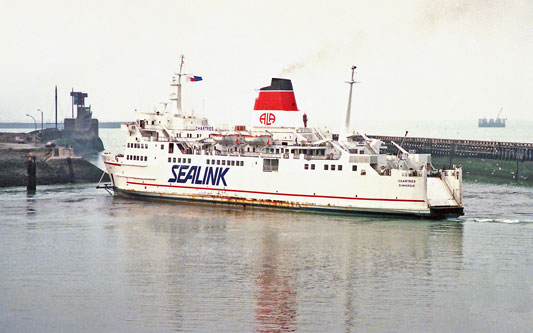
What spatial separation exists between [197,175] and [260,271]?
60.6 ft

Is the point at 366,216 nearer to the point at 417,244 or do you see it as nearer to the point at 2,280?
the point at 417,244

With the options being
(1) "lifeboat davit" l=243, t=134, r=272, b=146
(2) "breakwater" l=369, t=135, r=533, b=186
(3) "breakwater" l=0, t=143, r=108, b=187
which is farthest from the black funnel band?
(2) "breakwater" l=369, t=135, r=533, b=186

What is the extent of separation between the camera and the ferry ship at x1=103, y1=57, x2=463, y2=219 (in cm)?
3850

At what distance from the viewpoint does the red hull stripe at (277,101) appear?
46.5 metres

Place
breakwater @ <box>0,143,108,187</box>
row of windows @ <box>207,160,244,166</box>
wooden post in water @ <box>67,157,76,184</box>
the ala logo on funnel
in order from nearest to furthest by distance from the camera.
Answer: row of windows @ <box>207,160,244,166</box> < the ala logo on funnel < breakwater @ <box>0,143,108,187</box> < wooden post in water @ <box>67,157,76,184</box>

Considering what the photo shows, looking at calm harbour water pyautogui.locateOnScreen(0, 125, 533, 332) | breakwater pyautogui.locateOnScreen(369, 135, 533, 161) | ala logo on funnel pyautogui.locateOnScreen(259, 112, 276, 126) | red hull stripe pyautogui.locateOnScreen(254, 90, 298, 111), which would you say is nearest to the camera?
calm harbour water pyautogui.locateOnScreen(0, 125, 533, 332)

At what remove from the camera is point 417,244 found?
32344mm

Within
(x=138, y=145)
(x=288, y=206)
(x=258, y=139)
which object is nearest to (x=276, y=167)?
(x=288, y=206)

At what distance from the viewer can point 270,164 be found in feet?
139

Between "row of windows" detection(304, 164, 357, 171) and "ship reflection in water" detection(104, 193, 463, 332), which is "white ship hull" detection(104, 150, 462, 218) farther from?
"ship reflection in water" detection(104, 193, 463, 332)

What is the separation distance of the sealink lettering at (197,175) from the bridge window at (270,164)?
8.65 feet

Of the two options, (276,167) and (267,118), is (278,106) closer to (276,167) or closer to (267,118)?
(267,118)

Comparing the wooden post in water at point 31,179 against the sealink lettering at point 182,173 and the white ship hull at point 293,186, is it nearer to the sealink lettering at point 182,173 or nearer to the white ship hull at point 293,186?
the white ship hull at point 293,186

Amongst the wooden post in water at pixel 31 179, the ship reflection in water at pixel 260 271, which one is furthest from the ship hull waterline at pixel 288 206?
the wooden post in water at pixel 31 179
